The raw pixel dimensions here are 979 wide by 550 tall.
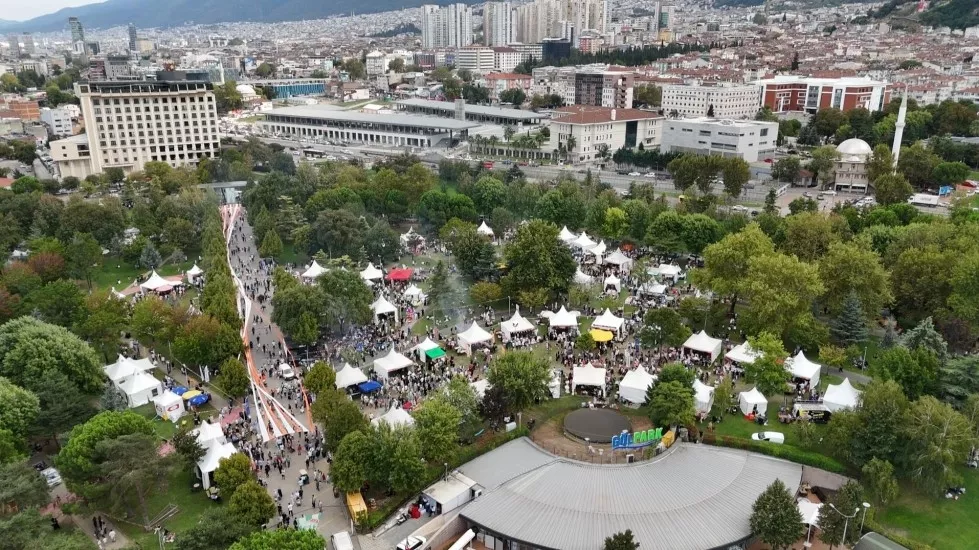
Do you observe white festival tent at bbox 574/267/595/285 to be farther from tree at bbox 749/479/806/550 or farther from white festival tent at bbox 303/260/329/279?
tree at bbox 749/479/806/550

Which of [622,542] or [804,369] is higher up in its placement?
[622,542]

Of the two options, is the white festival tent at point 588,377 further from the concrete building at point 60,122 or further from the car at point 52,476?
the concrete building at point 60,122

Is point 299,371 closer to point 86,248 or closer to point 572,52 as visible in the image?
point 86,248

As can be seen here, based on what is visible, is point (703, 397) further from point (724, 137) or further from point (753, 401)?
point (724, 137)

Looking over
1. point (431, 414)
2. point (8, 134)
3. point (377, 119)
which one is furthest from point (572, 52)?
point (431, 414)

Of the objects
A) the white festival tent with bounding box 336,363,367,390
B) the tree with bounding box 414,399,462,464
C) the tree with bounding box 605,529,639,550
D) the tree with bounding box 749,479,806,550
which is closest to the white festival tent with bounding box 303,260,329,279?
the white festival tent with bounding box 336,363,367,390

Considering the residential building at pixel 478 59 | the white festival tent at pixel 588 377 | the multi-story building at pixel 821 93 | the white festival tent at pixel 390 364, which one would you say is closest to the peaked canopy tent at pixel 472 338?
the white festival tent at pixel 390 364

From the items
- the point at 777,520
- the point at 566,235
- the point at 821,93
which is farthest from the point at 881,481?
the point at 821,93
